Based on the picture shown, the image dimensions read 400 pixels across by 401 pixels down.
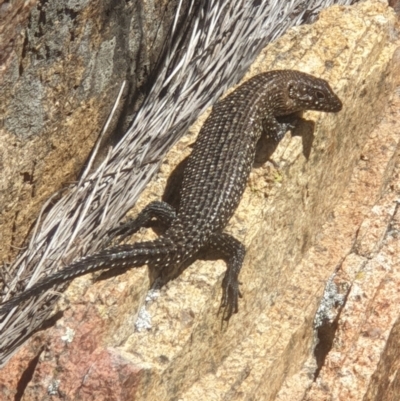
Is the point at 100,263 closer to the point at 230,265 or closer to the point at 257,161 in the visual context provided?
the point at 230,265

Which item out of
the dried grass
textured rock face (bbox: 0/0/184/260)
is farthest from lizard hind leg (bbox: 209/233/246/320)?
textured rock face (bbox: 0/0/184/260)

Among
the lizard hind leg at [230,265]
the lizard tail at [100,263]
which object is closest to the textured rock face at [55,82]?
the lizard tail at [100,263]

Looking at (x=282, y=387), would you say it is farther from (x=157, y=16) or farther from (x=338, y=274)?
(x=157, y=16)

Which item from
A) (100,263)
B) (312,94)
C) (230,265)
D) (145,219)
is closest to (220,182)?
(145,219)

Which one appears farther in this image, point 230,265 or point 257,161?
point 257,161

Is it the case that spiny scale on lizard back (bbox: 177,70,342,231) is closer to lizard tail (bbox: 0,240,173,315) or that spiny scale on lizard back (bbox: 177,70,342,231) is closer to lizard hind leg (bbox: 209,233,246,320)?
lizard hind leg (bbox: 209,233,246,320)
